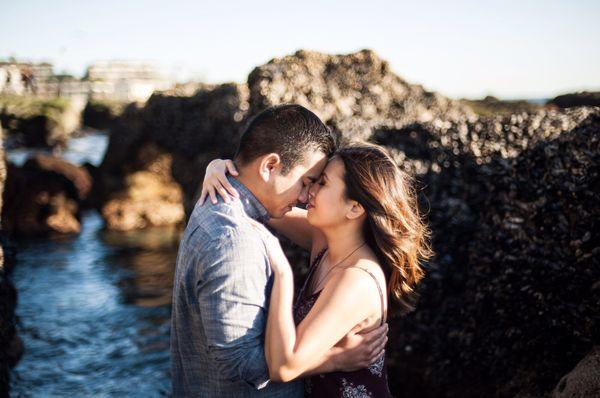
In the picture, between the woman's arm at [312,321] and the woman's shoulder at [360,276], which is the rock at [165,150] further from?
the woman's arm at [312,321]

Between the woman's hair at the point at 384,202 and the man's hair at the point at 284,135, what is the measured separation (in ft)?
0.80

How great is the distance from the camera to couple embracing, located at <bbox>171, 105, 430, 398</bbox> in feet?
7.82

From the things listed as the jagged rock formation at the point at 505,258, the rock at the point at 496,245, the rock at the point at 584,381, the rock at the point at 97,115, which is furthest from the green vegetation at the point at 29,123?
the rock at the point at 584,381

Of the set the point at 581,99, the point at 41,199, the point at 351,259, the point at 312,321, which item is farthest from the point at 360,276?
the point at 41,199

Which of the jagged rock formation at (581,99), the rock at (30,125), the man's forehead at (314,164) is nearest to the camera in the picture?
the man's forehead at (314,164)

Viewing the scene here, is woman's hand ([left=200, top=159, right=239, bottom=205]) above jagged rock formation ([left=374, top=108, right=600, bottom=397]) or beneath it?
above

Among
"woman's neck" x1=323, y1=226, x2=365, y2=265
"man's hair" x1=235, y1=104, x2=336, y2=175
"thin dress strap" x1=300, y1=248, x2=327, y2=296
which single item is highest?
"man's hair" x1=235, y1=104, x2=336, y2=175

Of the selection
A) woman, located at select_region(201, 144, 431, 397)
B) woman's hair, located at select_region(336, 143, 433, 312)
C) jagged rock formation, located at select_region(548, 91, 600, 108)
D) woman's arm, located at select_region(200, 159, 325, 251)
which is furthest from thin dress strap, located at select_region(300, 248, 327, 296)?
jagged rock formation, located at select_region(548, 91, 600, 108)

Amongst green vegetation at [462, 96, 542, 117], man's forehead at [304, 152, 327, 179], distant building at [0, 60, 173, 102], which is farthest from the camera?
green vegetation at [462, 96, 542, 117]

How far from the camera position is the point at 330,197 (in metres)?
2.92

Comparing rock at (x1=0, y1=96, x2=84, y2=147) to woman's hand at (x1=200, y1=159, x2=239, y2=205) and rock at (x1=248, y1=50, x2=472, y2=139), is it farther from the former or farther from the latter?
woman's hand at (x1=200, y1=159, x2=239, y2=205)

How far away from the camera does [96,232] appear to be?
45.2 feet

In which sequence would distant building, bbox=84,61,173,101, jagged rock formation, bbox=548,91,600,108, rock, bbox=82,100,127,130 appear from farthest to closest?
1. distant building, bbox=84,61,173,101
2. rock, bbox=82,100,127,130
3. jagged rock formation, bbox=548,91,600,108

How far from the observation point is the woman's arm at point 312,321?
2.38 metres
